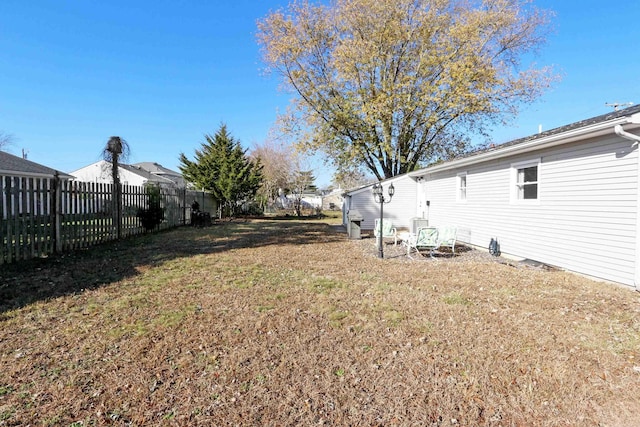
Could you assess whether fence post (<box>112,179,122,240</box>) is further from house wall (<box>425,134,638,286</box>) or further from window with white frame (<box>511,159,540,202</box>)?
window with white frame (<box>511,159,540,202</box>)

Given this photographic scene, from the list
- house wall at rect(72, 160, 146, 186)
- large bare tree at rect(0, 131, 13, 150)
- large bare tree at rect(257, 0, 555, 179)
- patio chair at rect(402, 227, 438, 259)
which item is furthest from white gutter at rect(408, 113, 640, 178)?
large bare tree at rect(0, 131, 13, 150)

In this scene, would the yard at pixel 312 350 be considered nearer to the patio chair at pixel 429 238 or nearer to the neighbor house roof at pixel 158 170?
the patio chair at pixel 429 238

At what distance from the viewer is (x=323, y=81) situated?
58.9 ft

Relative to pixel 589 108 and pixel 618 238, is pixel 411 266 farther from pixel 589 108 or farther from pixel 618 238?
pixel 589 108

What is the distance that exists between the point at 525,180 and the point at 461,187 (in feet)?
11.4

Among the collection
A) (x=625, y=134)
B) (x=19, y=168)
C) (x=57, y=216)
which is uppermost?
(x=19, y=168)

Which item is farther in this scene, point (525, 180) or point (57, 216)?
point (525, 180)

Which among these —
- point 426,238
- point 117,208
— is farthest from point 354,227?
point 117,208

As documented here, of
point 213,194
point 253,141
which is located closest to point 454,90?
point 213,194

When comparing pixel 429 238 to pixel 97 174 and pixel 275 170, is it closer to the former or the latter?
pixel 275 170

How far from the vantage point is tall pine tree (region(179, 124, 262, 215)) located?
24.7m

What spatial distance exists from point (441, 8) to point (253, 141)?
25971 mm

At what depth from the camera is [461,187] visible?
11789 millimetres

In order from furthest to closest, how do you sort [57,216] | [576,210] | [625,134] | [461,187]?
[461,187]
[57,216]
[576,210]
[625,134]
